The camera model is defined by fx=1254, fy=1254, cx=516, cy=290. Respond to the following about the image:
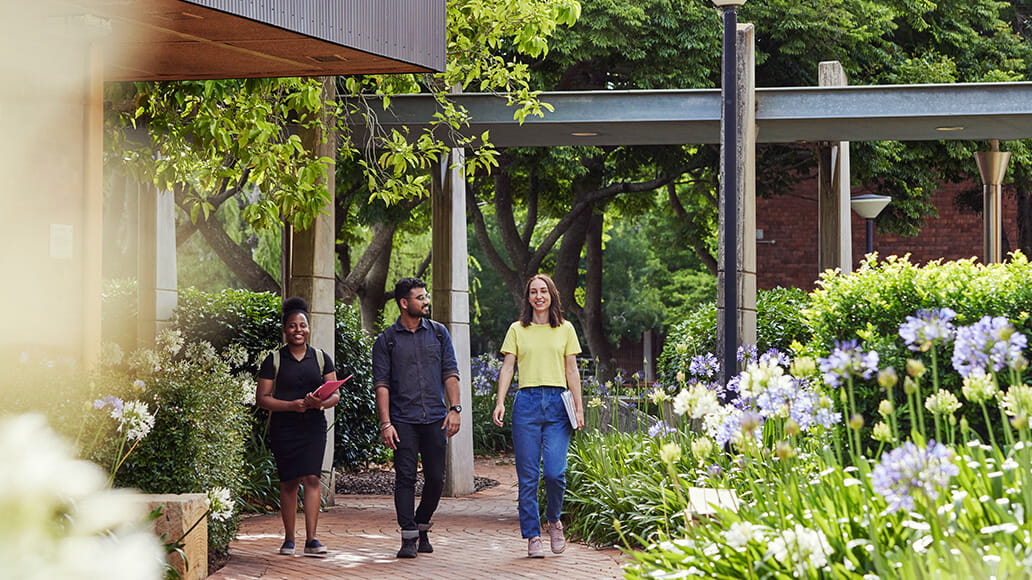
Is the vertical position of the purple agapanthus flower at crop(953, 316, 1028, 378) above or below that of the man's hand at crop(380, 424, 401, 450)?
above

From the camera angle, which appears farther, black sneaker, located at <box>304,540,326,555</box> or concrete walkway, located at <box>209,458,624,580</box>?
black sneaker, located at <box>304,540,326,555</box>

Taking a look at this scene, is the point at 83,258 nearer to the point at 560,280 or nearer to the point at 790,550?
the point at 790,550

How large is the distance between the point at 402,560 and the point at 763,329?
5.24 meters

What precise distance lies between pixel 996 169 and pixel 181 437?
520 inches

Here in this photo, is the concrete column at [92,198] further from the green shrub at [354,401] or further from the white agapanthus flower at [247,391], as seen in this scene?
the green shrub at [354,401]

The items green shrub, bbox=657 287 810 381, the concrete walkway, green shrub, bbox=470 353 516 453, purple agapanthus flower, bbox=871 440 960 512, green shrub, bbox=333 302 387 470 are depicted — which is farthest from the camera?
green shrub, bbox=470 353 516 453

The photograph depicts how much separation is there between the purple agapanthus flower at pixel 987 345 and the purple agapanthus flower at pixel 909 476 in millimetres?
513

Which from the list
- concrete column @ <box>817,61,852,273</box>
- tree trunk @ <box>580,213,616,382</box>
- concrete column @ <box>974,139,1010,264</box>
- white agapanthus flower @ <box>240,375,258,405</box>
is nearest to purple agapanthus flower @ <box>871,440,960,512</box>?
white agapanthus flower @ <box>240,375,258,405</box>

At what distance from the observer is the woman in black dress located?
8430mm

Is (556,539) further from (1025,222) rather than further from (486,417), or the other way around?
(1025,222)

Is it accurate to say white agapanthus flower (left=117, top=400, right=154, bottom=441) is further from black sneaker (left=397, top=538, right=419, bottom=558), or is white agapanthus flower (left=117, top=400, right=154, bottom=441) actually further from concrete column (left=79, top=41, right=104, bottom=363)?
black sneaker (left=397, top=538, right=419, bottom=558)

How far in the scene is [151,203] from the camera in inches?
520

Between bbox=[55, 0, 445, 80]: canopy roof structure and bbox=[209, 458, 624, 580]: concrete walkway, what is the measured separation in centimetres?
318

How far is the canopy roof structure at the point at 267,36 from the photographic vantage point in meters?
6.70
